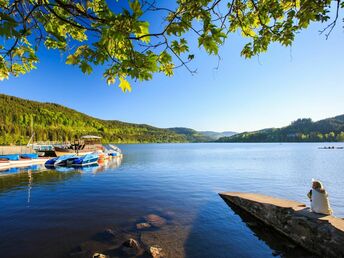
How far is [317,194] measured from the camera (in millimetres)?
→ 8969

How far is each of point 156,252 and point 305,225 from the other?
670 cm

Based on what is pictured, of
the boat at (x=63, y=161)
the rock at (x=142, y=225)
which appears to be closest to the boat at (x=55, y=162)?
the boat at (x=63, y=161)

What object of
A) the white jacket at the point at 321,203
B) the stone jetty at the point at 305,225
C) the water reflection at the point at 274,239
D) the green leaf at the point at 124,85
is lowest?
the water reflection at the point at 274,239

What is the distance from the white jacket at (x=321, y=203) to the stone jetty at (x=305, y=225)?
0.93 ft

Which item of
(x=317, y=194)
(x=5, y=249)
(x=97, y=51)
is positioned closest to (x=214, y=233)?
(x=317, y=194)

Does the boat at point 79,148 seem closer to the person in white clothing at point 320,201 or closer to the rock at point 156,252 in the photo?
the rock at point 156,252

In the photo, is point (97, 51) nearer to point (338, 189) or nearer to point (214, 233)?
point (214, 233)

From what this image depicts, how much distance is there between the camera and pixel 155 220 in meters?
11.8

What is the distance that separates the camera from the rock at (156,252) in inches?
313

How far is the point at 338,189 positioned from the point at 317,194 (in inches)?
685

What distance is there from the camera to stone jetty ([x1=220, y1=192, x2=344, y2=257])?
766 cm

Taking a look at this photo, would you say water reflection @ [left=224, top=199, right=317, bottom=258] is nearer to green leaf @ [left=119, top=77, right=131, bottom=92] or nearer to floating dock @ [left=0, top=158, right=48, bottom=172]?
Answer: green leaf @ [left=119, top=77, right=131, bottom=92]

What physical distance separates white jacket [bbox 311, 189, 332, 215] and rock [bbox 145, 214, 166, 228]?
7705 mm

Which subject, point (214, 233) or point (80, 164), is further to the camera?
point (80, 164)
